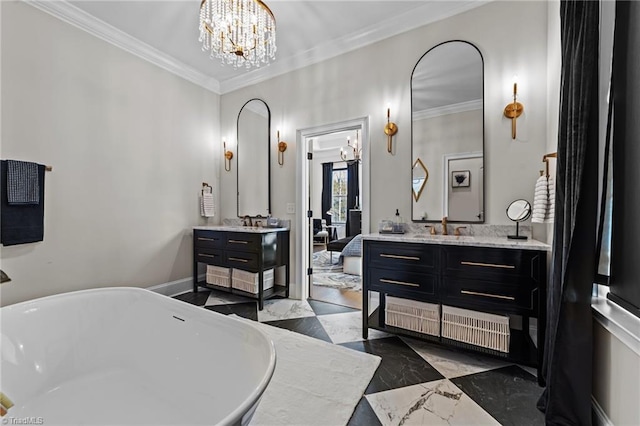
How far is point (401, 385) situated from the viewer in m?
1.80

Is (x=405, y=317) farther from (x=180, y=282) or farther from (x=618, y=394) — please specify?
(x=180, y=282)

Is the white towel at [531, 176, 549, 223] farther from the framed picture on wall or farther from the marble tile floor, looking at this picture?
the marble tile floor

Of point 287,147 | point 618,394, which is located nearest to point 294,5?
point 287,147

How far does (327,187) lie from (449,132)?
18.6 ft

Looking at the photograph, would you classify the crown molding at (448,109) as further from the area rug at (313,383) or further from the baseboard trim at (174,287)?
the baseboard trim at (174,287)

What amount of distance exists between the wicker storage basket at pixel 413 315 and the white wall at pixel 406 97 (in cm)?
88

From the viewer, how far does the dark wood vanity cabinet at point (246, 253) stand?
10.2 feet

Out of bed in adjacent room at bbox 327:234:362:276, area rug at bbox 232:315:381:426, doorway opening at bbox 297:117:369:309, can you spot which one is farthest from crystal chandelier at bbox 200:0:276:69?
bed in adjacent room at bbox 327:234:362:276

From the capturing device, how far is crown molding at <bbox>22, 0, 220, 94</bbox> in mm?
2533

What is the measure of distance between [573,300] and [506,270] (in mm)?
561

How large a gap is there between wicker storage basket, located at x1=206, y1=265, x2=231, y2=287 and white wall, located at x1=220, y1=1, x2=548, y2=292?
3.08ft

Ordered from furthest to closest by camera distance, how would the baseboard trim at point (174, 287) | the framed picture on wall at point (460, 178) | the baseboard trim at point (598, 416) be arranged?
the baseboard trim at point (174, 287)
the framed picture on wall at point (460, 178)
the baseboard trim at point (598, 416)

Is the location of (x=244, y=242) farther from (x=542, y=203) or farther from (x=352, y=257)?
(x=542, y=203)

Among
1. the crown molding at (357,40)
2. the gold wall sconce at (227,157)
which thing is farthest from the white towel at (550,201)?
the gold wall sconce at (227,157)
